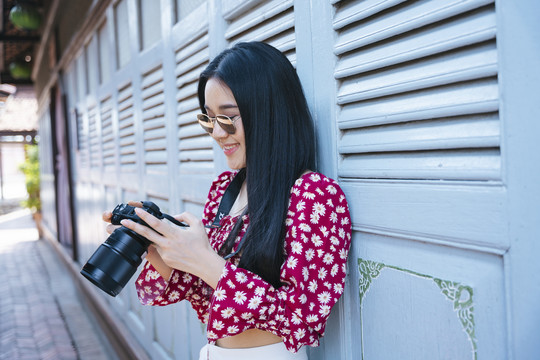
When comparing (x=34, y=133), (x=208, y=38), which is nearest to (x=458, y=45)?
(x=208, y=38)

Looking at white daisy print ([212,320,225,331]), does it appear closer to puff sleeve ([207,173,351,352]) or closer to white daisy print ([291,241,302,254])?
puff sleeve ([207,173,351,352])

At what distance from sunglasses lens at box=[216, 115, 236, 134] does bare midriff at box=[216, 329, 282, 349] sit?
514 millimetres

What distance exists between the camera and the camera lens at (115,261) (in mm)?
1094

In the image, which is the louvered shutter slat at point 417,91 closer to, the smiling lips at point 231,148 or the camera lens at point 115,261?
the smiling lips at point 231,148

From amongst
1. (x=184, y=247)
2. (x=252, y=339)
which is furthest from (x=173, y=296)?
(x=184, y=247)

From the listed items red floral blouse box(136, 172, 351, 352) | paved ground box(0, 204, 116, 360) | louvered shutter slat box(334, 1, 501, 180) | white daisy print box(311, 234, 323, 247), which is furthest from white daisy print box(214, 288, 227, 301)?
paved ground box(0, 204, 116, 360)

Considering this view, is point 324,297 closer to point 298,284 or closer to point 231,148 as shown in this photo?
point 298,284

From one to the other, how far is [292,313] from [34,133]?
60.0ft

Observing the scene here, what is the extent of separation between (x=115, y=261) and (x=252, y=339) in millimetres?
403

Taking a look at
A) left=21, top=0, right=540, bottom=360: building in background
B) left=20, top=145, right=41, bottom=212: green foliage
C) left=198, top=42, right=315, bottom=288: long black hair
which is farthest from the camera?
left=20, top=145, right=41, bottom=212: green foliage

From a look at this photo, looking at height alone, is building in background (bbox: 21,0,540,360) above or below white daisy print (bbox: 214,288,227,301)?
above

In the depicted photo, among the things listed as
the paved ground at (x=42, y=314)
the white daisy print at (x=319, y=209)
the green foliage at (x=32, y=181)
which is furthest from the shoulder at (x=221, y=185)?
the green foliage at (x=32, y=181)

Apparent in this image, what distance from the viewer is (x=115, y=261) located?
43.2 inches

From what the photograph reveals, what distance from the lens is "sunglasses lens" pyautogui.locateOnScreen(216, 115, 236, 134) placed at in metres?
1.17
